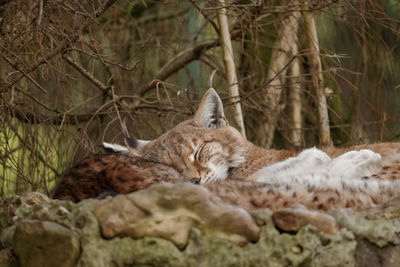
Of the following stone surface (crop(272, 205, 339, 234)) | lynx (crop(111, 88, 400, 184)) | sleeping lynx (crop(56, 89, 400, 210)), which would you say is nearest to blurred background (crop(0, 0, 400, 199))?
lynx (crop(111, 88, 400, 184))

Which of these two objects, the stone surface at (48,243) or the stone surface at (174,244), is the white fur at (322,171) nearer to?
the stone surface at (174,244)

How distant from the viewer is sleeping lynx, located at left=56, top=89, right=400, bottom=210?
2.76 meters

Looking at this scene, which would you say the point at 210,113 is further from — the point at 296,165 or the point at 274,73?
the point at 274,73

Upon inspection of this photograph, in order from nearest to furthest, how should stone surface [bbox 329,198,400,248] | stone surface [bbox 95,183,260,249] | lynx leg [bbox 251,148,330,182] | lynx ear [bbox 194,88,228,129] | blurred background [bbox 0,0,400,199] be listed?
stone surface [bbox 95,183,260,249] → stone surface [bbox 329,198,400,248] → lynx leg [bbox 251,148,330,182] → blurred background [bbox 0,0,400,199] → lynx ear [bbox 194,88,228,129]

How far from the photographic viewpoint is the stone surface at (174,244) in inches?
93.0

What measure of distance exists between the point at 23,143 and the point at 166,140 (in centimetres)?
117

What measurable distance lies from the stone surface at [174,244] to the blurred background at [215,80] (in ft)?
5.16

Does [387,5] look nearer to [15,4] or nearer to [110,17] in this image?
[110,17]

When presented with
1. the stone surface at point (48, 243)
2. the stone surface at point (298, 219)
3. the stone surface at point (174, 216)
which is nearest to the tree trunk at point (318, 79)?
the stone surface at point (298, 219)

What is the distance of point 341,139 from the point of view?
22.8 feet

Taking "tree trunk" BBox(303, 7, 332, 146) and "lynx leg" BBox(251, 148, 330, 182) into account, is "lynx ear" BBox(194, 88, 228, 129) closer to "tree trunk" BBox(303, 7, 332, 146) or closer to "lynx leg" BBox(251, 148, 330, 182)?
"lynx leg" BBox(251, 148, 330, 182)

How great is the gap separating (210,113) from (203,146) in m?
0.42

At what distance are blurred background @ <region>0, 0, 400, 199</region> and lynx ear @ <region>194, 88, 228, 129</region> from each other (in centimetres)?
12

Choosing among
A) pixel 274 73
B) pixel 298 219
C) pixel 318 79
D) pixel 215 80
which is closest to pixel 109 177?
pixel 298 219
